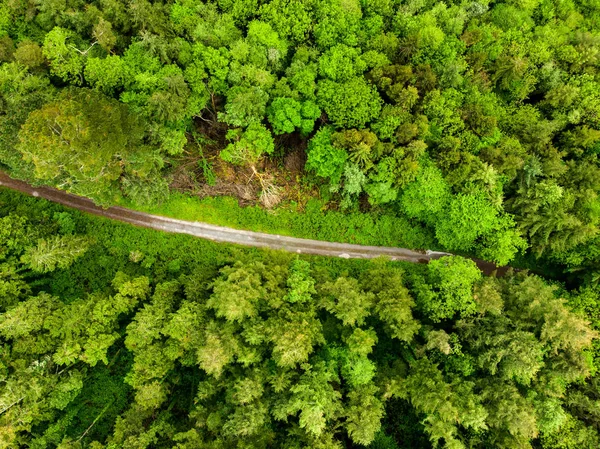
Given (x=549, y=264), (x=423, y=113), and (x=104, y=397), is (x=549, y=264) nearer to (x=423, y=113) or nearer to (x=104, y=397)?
(x=423, y=113)

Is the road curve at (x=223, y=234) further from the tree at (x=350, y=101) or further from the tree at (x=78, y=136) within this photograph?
the tree at (x=350, y=101)

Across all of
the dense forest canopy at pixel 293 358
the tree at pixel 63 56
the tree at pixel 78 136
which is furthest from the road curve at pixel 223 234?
the tree at pixel 63 56

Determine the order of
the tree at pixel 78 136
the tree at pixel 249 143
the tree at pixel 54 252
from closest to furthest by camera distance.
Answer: the tree at pixel 78 136
the tree at pixel 54 252
the tree at pixel 249 143

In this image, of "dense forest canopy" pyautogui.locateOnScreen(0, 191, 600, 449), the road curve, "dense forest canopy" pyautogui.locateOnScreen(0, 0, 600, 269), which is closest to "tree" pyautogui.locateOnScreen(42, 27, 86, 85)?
"dense forest canopy" pyautogui.locateOnScreen(0, 0, 600, 269)

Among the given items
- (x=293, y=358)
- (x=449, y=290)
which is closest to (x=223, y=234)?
(x=293, y=358)

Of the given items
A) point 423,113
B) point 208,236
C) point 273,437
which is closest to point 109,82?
point 208,236

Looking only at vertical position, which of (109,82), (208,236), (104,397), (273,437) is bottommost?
(104,397)

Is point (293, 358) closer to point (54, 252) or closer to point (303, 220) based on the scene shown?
point (303, 220)
